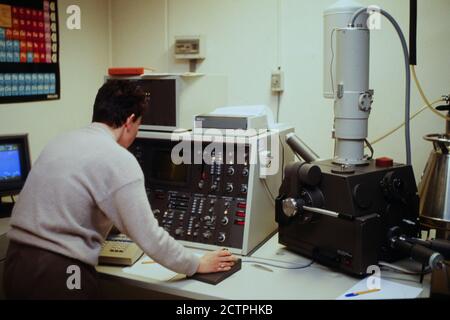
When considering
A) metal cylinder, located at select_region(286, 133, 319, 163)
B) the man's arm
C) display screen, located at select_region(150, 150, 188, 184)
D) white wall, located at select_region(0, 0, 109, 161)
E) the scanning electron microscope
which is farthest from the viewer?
white wall, located at select_region(0, 0, 109, 161)

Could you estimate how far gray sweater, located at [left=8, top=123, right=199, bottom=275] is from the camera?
151 centimetres

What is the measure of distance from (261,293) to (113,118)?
0.74 m

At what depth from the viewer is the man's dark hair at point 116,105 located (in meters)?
1.65

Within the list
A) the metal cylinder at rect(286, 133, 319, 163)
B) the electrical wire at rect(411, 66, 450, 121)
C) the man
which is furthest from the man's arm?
the electrical wire at rect(411, 66, 450, 121)

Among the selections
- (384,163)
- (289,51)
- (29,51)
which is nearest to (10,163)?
(29,51)

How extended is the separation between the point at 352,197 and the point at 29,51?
1871mm

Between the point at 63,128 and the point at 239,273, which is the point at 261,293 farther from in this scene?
the point at 63,128

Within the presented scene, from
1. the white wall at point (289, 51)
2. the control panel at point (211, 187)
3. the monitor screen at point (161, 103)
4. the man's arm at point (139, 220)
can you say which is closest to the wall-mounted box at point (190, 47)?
the white wall at point (289, 51)

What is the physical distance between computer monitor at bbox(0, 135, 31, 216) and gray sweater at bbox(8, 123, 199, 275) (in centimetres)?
76

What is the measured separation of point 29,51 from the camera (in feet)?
8.55

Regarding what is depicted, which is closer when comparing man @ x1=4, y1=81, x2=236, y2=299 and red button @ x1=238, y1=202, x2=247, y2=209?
man @ x1=4, y1=81, x2=236, y2=299

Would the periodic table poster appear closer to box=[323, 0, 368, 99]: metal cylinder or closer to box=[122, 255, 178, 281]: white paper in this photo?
box=[122, 255, 178, 281]: white paper

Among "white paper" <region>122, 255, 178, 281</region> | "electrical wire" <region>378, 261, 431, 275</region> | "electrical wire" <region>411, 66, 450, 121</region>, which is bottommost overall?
Result: "white paper" <region>122, 255, 178, 281</region>

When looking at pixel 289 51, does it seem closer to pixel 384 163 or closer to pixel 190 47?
pixel 190 47
